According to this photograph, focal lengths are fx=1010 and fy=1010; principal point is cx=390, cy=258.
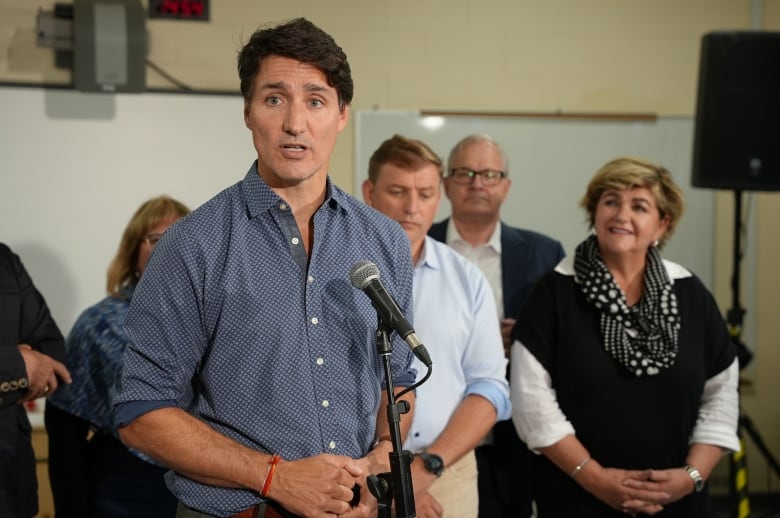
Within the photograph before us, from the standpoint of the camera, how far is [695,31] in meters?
4.97

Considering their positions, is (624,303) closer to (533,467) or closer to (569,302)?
(569,302)

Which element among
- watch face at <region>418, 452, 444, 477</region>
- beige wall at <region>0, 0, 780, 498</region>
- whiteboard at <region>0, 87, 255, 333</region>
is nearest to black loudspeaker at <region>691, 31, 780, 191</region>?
beige wall at <region>0, 0, 780, 498</region>

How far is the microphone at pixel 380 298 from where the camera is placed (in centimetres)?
153

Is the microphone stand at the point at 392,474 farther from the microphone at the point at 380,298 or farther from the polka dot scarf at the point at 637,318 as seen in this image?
the polka dot scarf at the point at 637,318

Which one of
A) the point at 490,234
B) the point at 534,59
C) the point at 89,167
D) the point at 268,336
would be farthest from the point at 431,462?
the point at 534,59

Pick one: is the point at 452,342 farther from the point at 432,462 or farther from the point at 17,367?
the point at 17,367

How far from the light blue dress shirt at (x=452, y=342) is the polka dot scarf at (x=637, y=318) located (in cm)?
31

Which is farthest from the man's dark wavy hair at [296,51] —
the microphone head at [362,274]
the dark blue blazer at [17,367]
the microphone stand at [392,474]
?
the dark blue blazer at [17,367]

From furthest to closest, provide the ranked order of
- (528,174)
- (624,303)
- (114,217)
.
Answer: (528,174), (114,217), (624,303)

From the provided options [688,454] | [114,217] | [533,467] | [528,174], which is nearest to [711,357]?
[688,454]

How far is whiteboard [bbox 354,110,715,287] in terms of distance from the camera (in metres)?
4.75

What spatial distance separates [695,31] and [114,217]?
2.92 m

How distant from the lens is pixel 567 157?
4.85 meters

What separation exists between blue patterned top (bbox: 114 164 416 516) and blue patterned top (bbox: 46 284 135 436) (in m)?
1.11
